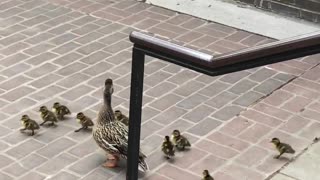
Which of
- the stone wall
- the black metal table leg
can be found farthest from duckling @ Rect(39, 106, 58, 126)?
the stone wall

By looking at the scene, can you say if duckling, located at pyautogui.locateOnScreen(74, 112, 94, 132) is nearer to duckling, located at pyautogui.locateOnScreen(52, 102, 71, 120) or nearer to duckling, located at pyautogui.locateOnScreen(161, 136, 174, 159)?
duckling, located at pyautogui.locateOnScreen(52, 102, 71, 120)

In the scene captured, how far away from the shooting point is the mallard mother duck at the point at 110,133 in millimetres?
4578

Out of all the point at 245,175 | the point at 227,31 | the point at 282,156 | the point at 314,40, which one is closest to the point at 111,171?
the point at 245,175

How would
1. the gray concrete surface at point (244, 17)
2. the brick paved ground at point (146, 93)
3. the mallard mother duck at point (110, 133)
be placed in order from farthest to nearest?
the gray concrete surface at point (244, 17) < the brick paved ground at point (146, 93) < the mallard mother duck at point (110, 133)

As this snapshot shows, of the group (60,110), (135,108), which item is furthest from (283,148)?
(135,108)

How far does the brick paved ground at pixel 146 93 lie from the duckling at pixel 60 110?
0.26 ft

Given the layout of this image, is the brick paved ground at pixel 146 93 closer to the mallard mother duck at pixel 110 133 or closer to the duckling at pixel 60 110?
the duckling at pixel 60 110

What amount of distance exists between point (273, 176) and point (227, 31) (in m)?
2.74

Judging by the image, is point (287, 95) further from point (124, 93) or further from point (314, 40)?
point (314, 40)

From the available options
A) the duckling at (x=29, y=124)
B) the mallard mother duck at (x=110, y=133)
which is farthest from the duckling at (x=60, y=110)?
the mallard mother duck at (x=110, y=133)

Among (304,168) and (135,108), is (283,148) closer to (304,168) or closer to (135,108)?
(304,168)

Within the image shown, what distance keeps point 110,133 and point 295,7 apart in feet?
11.1

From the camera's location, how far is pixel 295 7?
7246 millimetres

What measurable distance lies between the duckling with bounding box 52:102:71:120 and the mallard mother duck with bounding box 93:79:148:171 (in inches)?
26.5
